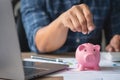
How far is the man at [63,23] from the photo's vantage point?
45.1 inches

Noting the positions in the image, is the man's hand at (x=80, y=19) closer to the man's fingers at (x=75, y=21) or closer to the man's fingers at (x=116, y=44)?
the man's fingers at (x=75, y=21)

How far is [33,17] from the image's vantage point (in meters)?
1.32

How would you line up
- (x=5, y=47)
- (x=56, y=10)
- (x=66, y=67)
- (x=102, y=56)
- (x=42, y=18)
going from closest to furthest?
(x=5, y=47) < (x=66, y=67) < (x=102, y=56) < (x=42, y=18) < (x=56, y=10)

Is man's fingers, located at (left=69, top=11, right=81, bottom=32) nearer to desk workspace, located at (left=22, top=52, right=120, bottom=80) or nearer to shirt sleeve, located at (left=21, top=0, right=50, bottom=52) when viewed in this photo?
desk workspace, located at (left=22, top=52, right=120, bottom=80)

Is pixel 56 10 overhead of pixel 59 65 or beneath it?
overhead

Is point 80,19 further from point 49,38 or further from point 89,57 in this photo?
point 49,38

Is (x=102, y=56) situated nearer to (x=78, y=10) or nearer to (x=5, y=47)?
(x=78, y=10)

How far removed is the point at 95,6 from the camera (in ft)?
4.80

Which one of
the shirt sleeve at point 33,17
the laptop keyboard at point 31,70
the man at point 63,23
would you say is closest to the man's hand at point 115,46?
the man at point 63,23

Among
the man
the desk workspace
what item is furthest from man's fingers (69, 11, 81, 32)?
the desk workspace

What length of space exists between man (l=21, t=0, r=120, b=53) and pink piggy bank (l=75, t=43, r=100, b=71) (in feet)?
0.30

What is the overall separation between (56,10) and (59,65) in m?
0.54

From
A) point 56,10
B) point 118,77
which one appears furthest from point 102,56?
point 56,10

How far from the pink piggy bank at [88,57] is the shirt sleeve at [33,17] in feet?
1.26
